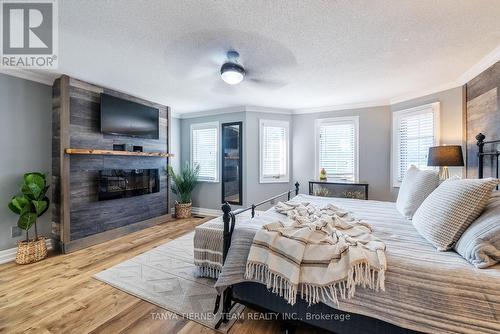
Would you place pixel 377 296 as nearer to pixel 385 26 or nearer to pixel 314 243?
pixel 314 243

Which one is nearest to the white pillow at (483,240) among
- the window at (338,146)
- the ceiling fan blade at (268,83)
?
the ceiling fan blade at (268,83)

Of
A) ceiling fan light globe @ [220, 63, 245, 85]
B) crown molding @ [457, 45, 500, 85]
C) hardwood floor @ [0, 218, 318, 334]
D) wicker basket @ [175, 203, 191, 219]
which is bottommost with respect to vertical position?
hardwood floor @ [0, 218, 318, 334]

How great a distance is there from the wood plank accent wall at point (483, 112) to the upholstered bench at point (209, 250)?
10.6 feet

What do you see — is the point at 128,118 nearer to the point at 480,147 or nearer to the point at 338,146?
the point at 338,146

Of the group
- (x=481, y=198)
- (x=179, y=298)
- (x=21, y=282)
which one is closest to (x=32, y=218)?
(x=21, y=282)

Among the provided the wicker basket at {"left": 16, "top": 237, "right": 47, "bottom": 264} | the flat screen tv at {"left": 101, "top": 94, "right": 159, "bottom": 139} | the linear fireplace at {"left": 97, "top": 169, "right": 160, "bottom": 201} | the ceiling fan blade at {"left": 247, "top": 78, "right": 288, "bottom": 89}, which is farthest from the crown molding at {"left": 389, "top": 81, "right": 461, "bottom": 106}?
the wicker basket at {"left": 16, "top": 237, "right": 47, "bottom": 264}

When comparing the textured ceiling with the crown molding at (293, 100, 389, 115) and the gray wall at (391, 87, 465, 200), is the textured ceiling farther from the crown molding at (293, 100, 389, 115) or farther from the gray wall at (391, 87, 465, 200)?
the crown molding at (293, 100, 389, 115)

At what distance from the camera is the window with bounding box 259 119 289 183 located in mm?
4707

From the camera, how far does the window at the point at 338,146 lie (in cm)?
436

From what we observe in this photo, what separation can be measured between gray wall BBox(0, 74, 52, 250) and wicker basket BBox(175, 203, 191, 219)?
7.06 feet

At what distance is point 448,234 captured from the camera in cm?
130

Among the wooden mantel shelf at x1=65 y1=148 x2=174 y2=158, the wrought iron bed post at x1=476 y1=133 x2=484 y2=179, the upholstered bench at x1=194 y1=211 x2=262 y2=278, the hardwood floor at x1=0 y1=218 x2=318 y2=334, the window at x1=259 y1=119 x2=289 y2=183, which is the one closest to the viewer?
the hardwood floor at x1=0 y1=218 x2=318 y2=334

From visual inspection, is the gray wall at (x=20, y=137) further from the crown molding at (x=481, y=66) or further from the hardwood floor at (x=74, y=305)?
the crown molding at (x=481, y=66)

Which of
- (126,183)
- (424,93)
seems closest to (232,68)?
(126,183)
